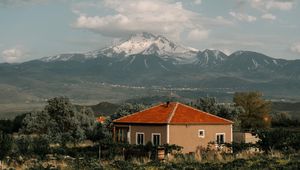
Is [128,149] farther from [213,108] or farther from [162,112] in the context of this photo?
[213,108]

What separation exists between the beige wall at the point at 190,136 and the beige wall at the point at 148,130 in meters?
0.56

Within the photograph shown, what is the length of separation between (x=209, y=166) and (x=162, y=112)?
27.8 meters

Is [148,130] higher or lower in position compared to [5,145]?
lower

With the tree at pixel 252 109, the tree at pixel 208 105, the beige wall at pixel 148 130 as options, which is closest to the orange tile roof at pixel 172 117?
the beige wall at pixel 148 130

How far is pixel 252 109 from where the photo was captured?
8700cm

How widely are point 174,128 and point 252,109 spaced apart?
45.0 m

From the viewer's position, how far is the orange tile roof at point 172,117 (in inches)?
1768

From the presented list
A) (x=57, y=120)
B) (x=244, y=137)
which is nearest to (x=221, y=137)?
(x=244, y=137)

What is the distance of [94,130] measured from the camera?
64.8m

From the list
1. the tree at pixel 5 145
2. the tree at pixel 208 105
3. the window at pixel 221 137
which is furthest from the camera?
the tree at pixel 208 105

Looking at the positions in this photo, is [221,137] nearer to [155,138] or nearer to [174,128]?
[174,128]

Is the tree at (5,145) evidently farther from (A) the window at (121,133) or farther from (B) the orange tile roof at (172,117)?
(A) the window at (121,133)

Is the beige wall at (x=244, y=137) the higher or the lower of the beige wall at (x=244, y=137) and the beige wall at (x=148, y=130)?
the lower

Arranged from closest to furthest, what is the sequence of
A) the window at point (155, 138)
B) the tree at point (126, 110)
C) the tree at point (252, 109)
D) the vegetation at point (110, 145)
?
the vegetation at point (110, 145) → the window at point (155, 138) → the tree at point (126, 110) → the tree at point (252, 109)
